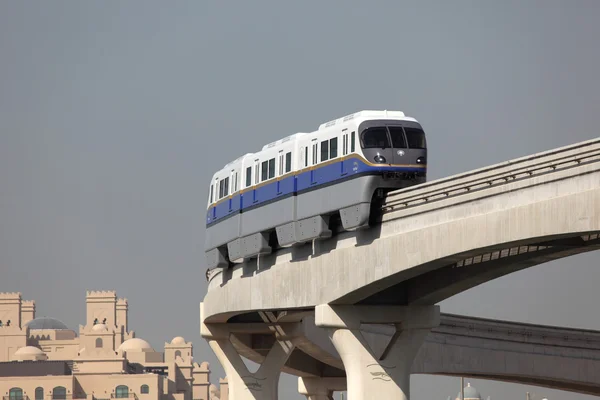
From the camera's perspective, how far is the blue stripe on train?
44000 millimetres

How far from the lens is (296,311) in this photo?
185 feet

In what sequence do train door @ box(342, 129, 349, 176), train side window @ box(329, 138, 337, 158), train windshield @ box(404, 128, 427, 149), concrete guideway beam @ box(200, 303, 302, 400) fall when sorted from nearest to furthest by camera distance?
1. train door @ box(342, 129, 349, 176)
2. train windshield @ box(404, 128, 427, 149)
3. train side window @ box(329, 138, 337, 158)
4. concrete guideway beam @ box(200, 303, 302, 400)

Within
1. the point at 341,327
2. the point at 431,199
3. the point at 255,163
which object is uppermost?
the point at 255,163

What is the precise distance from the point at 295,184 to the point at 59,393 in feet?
501

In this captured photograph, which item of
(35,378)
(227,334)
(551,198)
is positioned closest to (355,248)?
(551,198)

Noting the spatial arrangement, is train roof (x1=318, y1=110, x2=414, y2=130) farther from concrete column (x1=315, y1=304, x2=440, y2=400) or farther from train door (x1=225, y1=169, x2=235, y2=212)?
train door (x1=225, y1=169, x2=235, y2=212)

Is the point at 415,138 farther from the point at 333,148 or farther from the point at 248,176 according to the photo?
the point at 248,176

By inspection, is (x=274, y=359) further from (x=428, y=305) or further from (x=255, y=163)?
(x=428, y=305)

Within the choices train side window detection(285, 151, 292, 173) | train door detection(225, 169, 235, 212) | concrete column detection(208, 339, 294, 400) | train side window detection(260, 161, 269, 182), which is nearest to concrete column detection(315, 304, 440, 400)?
train side window detection(285, 151, 292, 173)

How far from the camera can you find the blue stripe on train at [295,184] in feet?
144

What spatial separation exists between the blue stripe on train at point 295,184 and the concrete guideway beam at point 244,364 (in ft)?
21.5

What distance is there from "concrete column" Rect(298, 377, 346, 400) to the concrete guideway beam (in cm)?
2240

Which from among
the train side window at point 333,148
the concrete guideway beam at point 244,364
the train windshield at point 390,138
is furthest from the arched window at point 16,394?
the train windshield at point 390,138

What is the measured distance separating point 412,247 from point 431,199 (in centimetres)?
147
